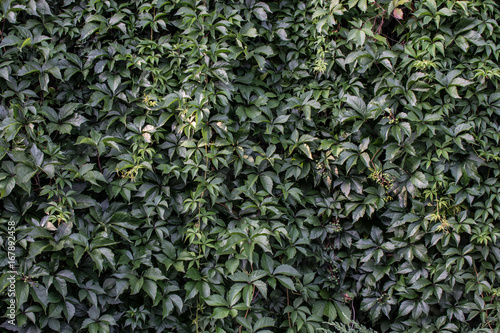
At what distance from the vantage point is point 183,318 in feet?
7.63

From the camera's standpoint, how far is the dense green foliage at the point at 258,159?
7.18ft

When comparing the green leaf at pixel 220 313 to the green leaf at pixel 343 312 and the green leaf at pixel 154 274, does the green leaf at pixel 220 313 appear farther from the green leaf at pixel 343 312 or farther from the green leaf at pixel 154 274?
the green leaf at pixel 343 312

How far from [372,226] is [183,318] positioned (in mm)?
1421

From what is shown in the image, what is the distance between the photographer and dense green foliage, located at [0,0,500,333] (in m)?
2.19

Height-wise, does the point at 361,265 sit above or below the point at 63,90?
below

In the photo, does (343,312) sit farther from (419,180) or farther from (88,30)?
(88,30)

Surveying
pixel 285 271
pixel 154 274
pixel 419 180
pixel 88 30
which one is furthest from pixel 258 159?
pixel 88 30

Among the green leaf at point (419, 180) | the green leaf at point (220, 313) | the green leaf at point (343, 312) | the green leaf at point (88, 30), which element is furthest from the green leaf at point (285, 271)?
the green leaf at point (88, 30)

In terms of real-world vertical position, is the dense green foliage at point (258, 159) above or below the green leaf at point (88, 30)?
below

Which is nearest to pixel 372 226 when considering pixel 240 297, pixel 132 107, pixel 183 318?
pixel 240 297

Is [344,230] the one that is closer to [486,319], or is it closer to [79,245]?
[486,319]

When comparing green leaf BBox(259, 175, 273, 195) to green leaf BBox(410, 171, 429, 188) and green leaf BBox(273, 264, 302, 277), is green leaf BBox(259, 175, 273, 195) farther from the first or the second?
green leaf BBox(410, 171, 429, 188)

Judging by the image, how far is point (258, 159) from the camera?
237cm

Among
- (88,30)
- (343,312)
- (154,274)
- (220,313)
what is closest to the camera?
(220,313)
